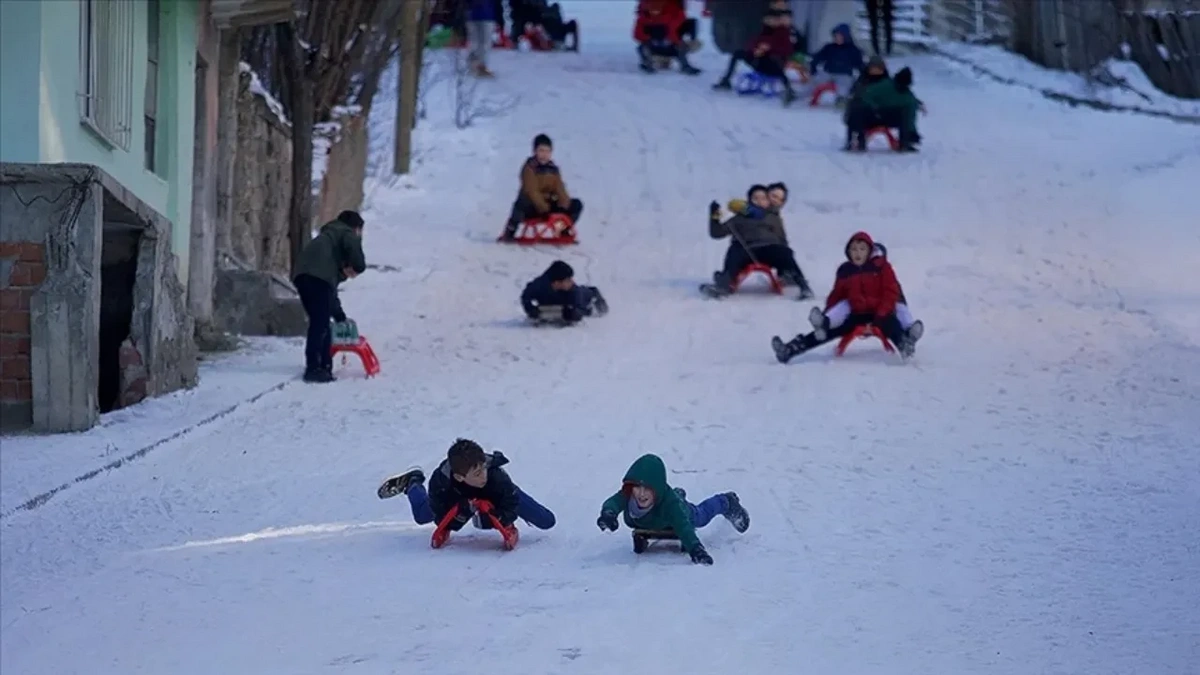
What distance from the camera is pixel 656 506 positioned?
7.49m

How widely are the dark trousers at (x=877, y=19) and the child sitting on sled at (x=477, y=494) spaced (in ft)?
83.0

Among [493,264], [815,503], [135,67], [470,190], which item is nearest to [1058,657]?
[815,503]

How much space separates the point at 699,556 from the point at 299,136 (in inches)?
404

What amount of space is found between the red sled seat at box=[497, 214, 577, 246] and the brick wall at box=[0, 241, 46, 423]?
8.59 metres

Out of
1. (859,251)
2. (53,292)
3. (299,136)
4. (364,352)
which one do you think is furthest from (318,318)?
(299,136)

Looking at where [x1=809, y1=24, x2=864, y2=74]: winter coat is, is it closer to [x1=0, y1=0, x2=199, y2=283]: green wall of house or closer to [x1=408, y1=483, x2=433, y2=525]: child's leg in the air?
[x1=0, y1=0, x2=199, y2=283]: green wall of house

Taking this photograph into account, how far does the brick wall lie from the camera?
10500mm

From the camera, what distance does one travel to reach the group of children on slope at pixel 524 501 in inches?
293

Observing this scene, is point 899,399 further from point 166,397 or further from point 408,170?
point 408,170

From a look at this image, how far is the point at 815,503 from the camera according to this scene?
854 centimetres

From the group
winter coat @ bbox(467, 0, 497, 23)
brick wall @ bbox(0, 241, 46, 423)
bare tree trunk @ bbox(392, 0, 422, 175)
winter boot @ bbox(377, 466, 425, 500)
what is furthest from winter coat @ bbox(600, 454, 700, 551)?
winter coat @ bbox(467, 0, 497, 23)

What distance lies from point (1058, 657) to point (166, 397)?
22.2 ft

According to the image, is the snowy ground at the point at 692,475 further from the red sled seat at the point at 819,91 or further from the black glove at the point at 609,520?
the red sled seat at the point at 819,91

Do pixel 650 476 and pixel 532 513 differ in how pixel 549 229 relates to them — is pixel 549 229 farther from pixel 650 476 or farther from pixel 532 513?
pixel 650 476
